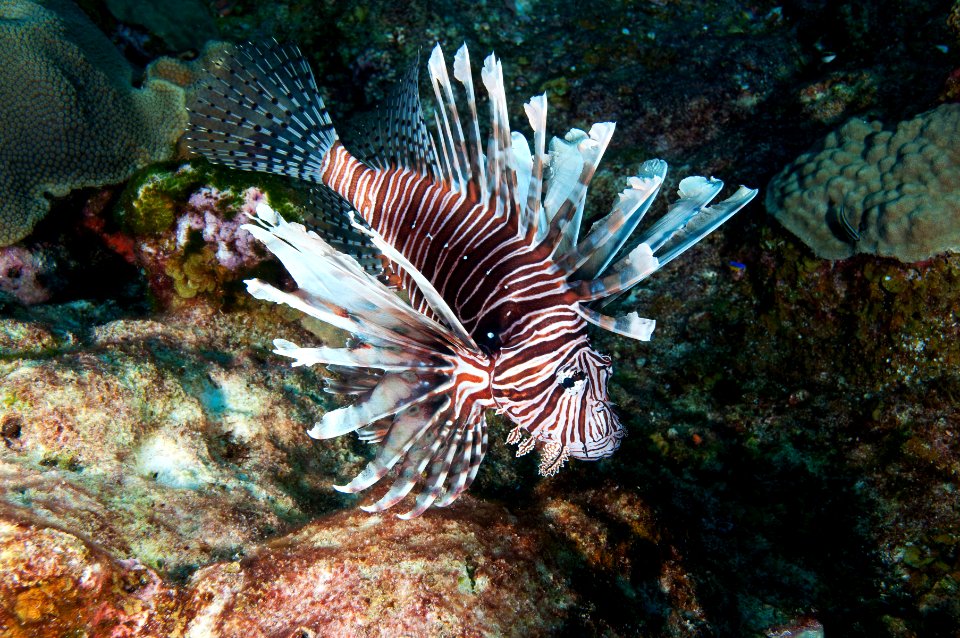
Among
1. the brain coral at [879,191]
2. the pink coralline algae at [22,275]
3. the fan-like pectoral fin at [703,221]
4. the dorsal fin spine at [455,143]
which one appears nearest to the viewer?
the fan-like pectoral fin at [703,221]

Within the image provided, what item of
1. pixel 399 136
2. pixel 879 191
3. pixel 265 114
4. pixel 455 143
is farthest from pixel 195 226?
pixel 879 191

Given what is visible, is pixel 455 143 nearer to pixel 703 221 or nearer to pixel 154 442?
pixel 703 221

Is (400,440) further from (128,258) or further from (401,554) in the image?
(128,258)

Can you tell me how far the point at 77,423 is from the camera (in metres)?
2.75

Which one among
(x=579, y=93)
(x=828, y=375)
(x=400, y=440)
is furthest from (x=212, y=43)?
(x=828, y=375)

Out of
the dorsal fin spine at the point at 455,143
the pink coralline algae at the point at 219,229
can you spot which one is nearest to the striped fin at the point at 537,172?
the dorsal fin spine at the point at 455,143

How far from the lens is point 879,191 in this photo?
12.8 ft

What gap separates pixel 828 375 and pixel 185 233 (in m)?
5.53

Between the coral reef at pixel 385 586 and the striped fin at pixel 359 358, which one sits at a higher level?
the striped fin at pixel 359 358

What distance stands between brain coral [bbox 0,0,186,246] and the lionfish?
3124 millimetres

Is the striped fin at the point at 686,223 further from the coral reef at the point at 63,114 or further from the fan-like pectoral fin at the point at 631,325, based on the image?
the coral reef at the point at 63,114

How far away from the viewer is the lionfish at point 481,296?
2.38 m

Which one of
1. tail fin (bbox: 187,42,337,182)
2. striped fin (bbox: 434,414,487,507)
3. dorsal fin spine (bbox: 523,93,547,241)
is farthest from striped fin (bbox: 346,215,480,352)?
tail fin (bbox: 187,42,337,182)

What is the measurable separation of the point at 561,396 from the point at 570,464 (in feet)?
3.24
